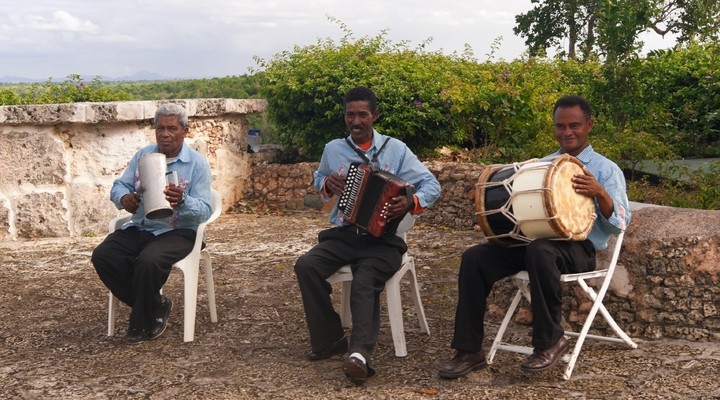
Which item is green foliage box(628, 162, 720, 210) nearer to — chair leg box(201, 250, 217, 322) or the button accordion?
the button accordion

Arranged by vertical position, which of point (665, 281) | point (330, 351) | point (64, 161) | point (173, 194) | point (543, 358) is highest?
point (173, 194)

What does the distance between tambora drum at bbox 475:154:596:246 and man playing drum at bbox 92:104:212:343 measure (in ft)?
5.56

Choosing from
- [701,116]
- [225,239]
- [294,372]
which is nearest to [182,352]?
[294,372]

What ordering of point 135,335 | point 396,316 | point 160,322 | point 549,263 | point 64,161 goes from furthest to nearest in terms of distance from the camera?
point 64,161 < point 160,322 < point 135,335 < point 396,316 < point 549,263

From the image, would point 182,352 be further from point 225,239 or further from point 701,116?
point 701,116

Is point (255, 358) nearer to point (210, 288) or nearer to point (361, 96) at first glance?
point (210, 288)

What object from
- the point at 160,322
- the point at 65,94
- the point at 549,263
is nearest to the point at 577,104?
the point at 549,263

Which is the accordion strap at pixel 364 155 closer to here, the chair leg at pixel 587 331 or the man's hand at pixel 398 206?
the man's hand at pixel 398 206

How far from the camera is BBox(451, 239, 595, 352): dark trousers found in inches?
162

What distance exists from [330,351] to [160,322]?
1.13 m

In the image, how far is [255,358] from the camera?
185 inches

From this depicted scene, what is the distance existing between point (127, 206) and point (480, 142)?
5710 millimetres

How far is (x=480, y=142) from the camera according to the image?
1002 centimetres

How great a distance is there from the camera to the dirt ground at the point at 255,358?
162 inches
